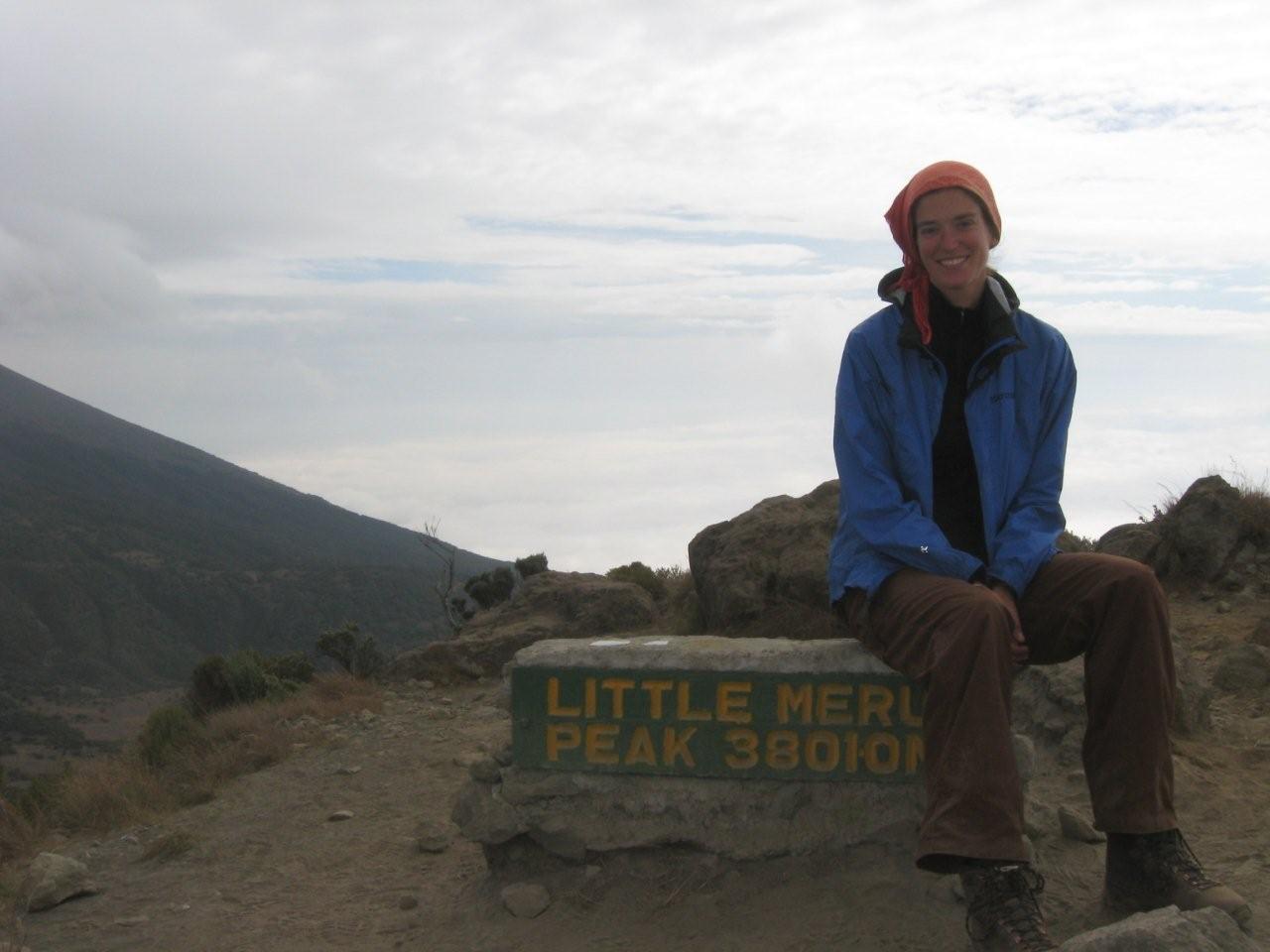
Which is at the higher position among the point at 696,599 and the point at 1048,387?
the point at 1048,387

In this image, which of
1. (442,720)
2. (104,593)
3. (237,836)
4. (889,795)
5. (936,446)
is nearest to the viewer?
(936,446)

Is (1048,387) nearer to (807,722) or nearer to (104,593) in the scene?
(807,722)

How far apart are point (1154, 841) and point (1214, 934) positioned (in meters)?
0.58

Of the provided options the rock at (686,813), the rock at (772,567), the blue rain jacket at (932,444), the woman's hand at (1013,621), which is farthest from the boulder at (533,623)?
the woman's hand at (1013,621)

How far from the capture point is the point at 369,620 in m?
59.2

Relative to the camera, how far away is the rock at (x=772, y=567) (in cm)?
844

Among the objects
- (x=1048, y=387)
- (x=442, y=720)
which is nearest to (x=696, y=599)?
(x=442, y=720)

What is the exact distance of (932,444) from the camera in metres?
4.18

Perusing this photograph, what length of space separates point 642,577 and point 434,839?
260 inches

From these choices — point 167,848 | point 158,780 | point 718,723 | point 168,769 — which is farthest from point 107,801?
point 718,723

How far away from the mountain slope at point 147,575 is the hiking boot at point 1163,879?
3881cm

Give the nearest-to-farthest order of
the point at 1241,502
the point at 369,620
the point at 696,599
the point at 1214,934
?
the point at 1214,934, the point at 1241,502, the point at 696,599, the point at 369,620

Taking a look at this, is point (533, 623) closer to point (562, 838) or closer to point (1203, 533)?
point (1203, 533)

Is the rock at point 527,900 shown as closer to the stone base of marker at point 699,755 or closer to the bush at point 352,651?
the stone base of marker at point 699,755
